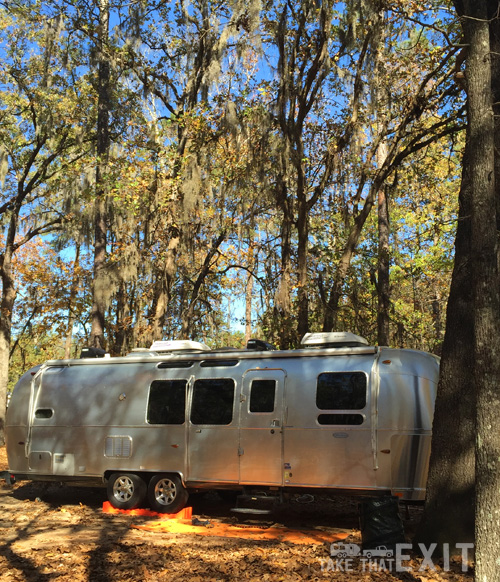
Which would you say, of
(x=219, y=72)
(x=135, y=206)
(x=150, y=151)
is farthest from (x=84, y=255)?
(x=219, y=72)

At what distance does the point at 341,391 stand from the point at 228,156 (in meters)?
11.7

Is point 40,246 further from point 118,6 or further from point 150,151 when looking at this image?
point 118,6

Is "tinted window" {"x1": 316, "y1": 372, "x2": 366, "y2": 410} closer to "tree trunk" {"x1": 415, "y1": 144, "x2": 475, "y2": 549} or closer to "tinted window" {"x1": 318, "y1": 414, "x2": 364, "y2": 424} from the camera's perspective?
"tinted window" {"x1": 318, "y1": 414, "x2": 364, "y2": 424}

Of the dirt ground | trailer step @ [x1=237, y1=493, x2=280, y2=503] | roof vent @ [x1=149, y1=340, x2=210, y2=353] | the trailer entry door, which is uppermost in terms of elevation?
roof vent @ [x1=149, y1=340, x2=210, y2=353]

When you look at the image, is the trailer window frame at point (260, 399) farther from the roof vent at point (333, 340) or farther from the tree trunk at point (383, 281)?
the tree trunk at point (383, 281)

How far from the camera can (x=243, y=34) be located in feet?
54.9

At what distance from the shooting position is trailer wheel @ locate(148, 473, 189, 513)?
10.4 m

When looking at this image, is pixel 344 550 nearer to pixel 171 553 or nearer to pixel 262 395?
pixel 171 553

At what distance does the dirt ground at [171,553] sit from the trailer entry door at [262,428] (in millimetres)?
774

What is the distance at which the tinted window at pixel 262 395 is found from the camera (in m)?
10.0

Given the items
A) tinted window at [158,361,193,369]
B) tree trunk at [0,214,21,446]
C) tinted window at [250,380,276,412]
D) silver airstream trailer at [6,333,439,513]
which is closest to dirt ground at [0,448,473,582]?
silver airstream trailer at [6,333,439,513]

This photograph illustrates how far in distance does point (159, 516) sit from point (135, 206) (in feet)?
34.2

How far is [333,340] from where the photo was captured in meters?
10.2

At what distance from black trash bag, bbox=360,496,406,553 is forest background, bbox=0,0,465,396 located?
4.95 meters
